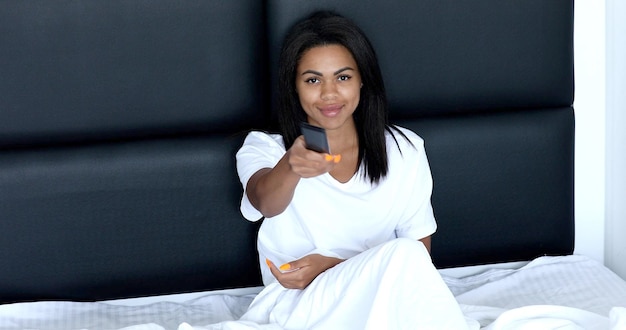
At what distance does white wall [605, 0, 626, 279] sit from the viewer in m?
2.24

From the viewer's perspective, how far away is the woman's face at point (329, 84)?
6.25ft

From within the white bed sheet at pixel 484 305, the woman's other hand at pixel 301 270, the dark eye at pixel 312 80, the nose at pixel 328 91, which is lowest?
the white bed sheet at pixel 484 305

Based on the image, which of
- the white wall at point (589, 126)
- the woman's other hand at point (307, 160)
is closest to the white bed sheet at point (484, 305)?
the white wall at point (589, 126)

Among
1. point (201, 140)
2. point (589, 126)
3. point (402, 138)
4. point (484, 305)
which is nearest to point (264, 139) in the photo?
point (201, 140)

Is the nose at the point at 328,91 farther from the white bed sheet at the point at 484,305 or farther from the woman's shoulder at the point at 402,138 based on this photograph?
the white bed sheet at the point at 484,305

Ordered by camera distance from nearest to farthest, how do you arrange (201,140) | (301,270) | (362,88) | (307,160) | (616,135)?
(307,160), (301,270), (362,88), (201,140), (616,135)

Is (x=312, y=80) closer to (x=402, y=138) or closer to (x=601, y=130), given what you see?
(x=402, y=138)

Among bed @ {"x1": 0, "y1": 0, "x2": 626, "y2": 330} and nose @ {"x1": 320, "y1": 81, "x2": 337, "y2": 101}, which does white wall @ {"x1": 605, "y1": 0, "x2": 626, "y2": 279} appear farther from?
nose @ {"x1": 320, "y1": 81, "x2": 337, "y2": 101}

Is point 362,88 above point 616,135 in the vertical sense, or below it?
above

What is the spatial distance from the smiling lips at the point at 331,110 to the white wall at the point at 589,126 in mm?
695

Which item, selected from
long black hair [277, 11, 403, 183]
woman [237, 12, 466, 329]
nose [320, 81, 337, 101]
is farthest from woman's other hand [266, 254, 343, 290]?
nose [320, 81, 337, 101]

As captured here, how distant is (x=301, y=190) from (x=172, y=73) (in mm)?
401

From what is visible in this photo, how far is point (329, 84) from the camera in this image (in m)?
1.90

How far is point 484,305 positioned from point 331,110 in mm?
590
